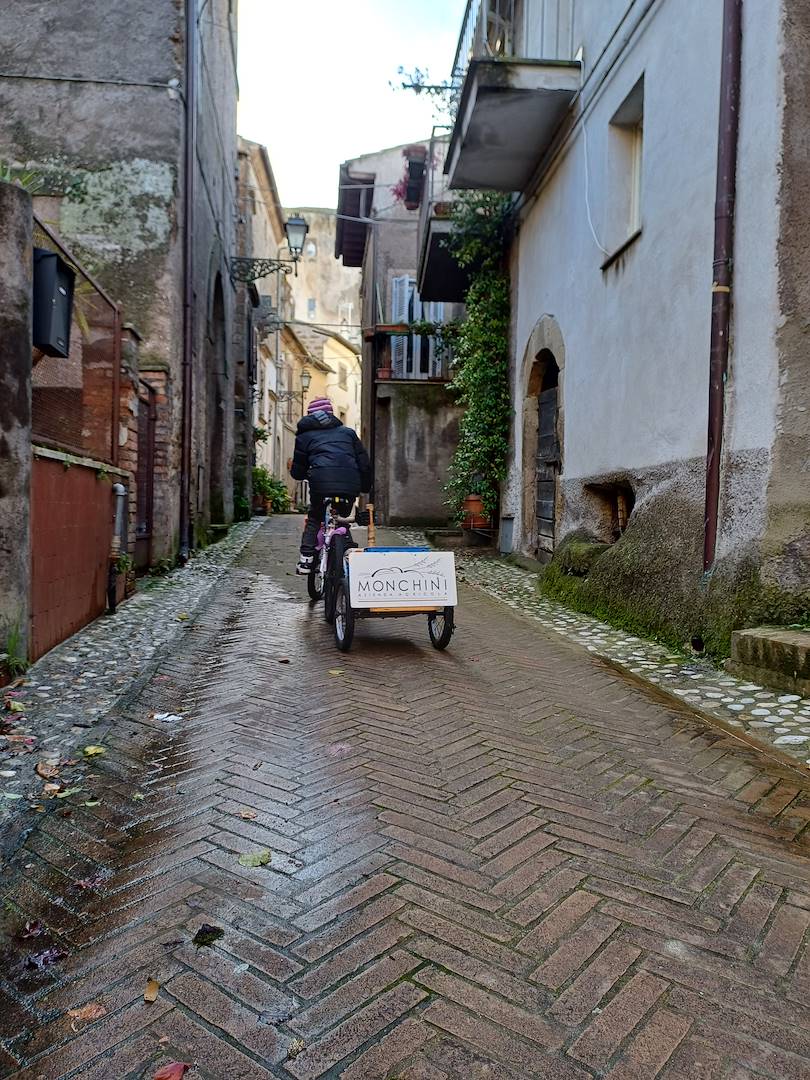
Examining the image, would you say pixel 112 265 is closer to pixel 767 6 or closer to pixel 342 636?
pixel 342 636

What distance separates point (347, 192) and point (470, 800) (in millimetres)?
21104

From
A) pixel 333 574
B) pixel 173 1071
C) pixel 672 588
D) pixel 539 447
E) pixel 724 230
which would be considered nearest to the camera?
pixel 173 1071

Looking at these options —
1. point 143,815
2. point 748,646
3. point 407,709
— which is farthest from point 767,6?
point 143,815

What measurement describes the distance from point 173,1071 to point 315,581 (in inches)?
227

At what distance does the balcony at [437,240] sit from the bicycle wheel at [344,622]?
24.0 feet

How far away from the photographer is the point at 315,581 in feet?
23.9

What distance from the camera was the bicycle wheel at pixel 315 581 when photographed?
7043mm

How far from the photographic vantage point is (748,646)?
14.6 feet

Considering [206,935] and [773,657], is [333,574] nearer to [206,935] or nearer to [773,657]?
[773,657]

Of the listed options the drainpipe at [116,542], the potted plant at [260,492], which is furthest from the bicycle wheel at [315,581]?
the potted plant at [260,492]

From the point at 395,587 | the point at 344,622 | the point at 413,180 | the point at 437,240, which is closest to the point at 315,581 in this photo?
the point at 344,622

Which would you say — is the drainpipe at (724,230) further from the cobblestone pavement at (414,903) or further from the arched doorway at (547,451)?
the arched doorway at (547,451)

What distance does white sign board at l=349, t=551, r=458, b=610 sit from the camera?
520 cm

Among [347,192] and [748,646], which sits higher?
[347,192]
